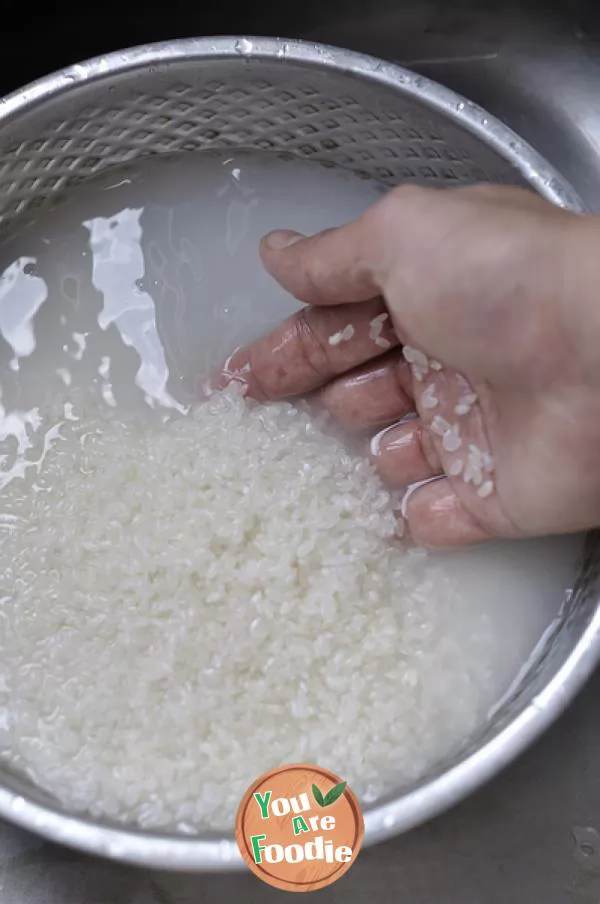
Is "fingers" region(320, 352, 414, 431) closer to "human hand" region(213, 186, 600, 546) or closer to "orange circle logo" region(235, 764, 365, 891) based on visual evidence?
"human hand" region(213, 186, 600, 546)

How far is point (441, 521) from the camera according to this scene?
0.83 metres

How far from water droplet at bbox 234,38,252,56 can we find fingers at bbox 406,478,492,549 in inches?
19.0

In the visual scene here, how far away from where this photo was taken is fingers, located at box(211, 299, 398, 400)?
833 millimetres

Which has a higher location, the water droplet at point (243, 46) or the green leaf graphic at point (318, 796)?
the water droplet at point (243, 46)

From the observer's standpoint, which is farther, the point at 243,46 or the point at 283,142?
the point at 283,142

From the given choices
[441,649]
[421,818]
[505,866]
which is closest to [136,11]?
[441,649]

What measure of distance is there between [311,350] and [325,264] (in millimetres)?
113

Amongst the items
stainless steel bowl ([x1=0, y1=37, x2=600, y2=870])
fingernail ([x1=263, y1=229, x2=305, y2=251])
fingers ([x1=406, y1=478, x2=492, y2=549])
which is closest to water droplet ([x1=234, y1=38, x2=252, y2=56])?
stainless steel bowl ([x1=0, y1=37, x2=600, y2=870])

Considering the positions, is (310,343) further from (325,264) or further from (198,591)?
(198,591)

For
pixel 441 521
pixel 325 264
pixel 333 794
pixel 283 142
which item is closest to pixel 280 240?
pixel 325 264

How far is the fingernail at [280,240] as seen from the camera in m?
0.82

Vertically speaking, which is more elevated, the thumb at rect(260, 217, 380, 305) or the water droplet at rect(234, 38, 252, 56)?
the water droplet at rect(234, 38, 252, 56)

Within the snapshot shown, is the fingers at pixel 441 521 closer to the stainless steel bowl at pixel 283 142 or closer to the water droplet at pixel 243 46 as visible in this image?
the stainless steel bowl at pixel 283 142

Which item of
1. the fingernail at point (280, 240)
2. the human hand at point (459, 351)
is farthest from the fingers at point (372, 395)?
the fingernail at point (280, 240)
